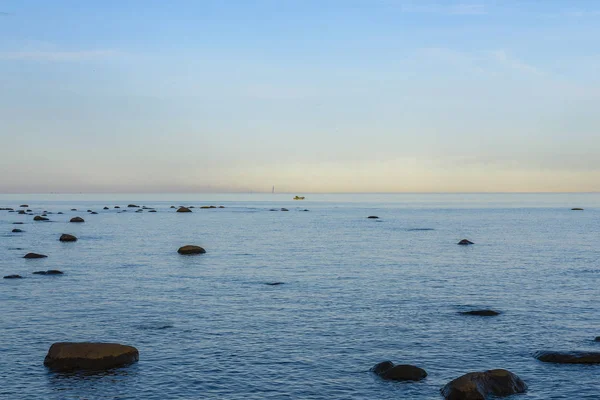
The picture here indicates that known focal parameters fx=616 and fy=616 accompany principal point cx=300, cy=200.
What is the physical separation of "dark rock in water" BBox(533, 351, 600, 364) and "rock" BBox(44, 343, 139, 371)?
19.5 metres

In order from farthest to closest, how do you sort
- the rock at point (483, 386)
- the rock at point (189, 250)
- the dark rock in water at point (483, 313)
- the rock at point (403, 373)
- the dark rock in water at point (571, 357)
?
the rock at point (189, 250) → the dark rock in water at point (483, 313) → the dark rock in water at point (571, 357) → the rock at point (403, 373) → the rock at point (483, 386)

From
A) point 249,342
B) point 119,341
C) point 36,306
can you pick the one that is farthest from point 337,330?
point 36,306

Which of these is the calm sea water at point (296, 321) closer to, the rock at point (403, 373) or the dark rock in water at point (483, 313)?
the rock at point (403, 373)

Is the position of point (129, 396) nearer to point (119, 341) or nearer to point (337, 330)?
point (119, 341)

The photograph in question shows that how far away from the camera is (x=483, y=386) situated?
24125 mm

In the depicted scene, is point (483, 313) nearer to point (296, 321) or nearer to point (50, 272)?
point (296, 321)

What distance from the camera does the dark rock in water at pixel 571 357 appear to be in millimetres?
28656

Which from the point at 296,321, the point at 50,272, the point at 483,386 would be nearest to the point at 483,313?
the point at 296,321

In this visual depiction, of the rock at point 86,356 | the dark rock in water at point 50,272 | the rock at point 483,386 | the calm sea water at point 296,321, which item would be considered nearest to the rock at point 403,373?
the calm sea water at point 296,321

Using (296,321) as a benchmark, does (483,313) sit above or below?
above

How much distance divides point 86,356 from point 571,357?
2245cm

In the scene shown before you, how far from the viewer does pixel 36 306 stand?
138 ft

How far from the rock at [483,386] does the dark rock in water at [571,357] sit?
4.67 metres

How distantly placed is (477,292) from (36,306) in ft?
107
